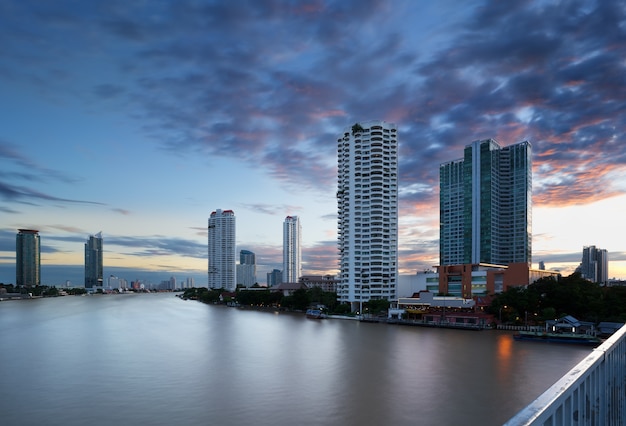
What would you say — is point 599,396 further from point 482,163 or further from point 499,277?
point 482,163

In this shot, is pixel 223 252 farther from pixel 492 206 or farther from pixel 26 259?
pixel 26 259

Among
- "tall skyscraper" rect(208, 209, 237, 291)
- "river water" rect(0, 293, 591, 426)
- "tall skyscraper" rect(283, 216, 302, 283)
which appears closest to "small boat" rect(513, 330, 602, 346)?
"river water" rect(0, 293, 591, 426)

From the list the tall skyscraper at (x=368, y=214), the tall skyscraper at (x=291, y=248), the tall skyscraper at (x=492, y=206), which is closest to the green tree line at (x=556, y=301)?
the tall skyscraper at (x=368, y=214)

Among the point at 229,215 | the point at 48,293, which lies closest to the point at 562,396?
the point at 229,215

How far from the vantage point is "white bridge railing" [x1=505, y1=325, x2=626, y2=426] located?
1.37 metres

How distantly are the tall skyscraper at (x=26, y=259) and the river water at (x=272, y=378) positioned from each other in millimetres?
123051

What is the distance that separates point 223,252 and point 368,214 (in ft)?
211

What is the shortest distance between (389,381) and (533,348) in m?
11.8

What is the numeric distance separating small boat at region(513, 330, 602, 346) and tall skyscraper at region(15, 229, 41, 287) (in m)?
145

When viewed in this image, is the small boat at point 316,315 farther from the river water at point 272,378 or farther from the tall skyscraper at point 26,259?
the tall skyscraper at point 26,259

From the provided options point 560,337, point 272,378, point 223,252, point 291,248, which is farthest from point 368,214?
point 223,252

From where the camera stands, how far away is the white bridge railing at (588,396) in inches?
54.1

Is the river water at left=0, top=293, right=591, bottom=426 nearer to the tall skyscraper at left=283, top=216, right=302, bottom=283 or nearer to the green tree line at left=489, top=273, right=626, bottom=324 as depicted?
the green tree line at left=489, top=273, right=626, bottom=324

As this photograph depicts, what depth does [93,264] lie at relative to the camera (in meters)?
167
